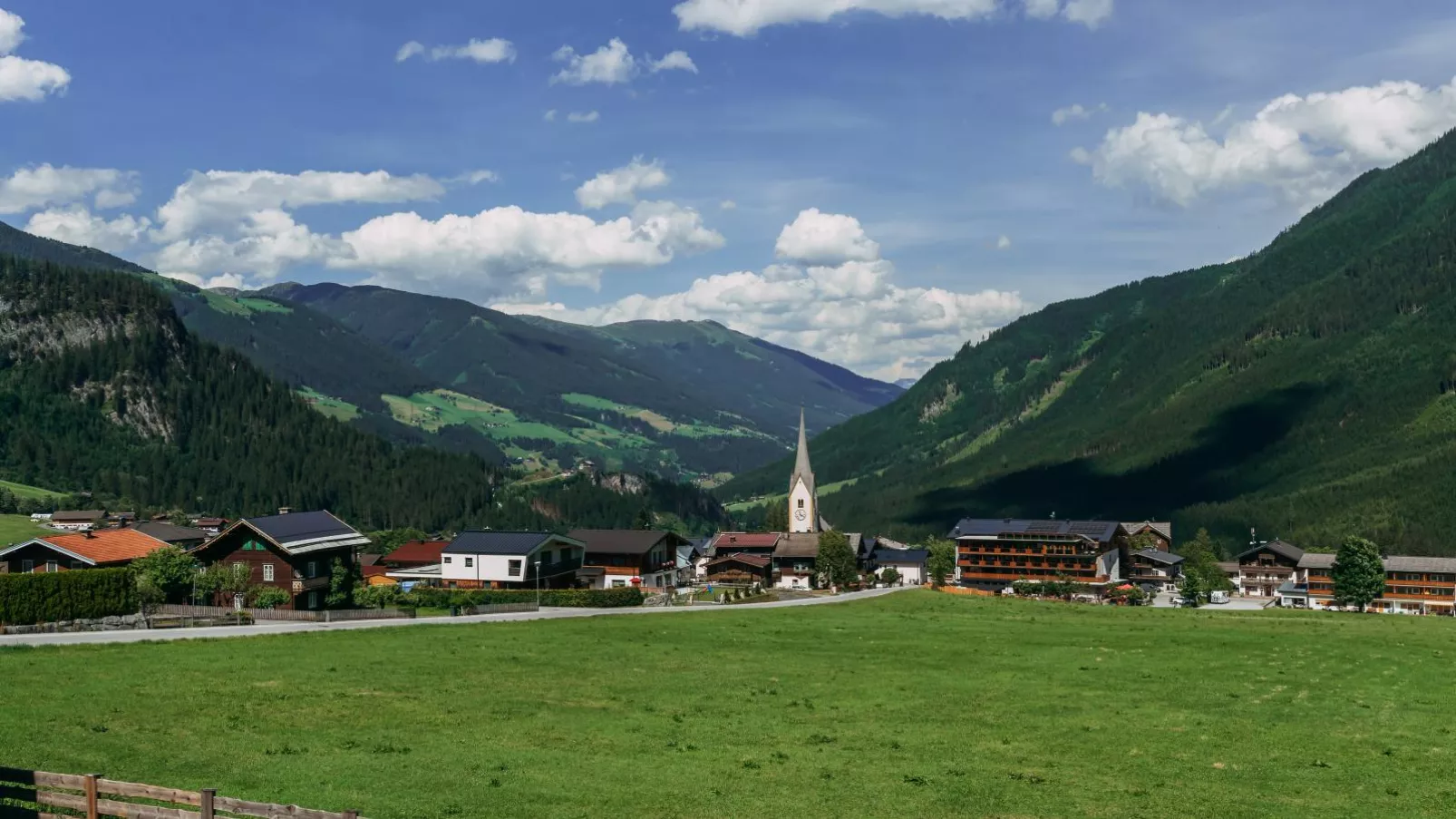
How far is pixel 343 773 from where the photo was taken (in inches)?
1232

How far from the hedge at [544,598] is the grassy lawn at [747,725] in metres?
34.4

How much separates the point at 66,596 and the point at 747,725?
194ft

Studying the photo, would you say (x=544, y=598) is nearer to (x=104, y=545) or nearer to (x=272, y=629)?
(x=272, y=629)

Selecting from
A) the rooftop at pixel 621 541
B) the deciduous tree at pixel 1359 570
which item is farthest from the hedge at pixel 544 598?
the deciduous tree at pixel 1359 570

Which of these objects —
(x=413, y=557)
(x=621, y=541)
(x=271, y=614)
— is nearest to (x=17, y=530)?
(x=413, y=557)

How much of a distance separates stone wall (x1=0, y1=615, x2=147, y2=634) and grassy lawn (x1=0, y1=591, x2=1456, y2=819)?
1494 centimetres

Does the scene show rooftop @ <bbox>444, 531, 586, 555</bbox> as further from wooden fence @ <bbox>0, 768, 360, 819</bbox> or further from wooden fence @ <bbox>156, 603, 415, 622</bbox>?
wooden fence @ <bbox>0, 768, 360, 819</bbox>

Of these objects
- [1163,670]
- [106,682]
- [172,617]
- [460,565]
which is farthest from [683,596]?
[106,682]

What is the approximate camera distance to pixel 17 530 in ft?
518

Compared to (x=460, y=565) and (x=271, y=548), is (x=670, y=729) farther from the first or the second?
(x=460, y=565)

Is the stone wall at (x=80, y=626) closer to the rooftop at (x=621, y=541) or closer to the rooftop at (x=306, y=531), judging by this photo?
the rooftop at (x=306, y=531)

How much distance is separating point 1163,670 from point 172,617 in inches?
2555

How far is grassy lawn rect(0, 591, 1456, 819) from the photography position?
1208 inches

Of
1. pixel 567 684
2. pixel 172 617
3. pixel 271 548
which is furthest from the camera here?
pixel 271 548
